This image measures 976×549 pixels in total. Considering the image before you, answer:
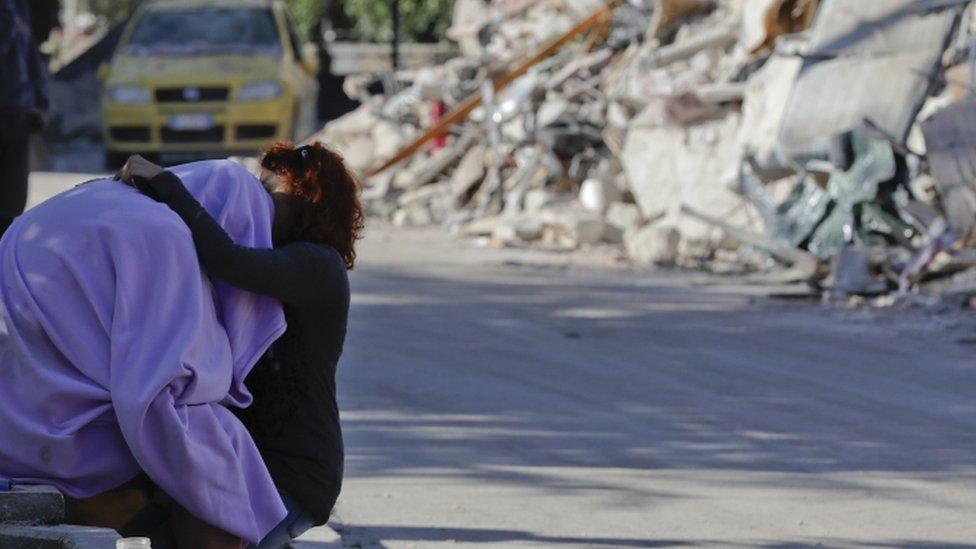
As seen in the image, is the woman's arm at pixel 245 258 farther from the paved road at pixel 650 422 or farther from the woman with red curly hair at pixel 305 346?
the paved road at pixel 650 422

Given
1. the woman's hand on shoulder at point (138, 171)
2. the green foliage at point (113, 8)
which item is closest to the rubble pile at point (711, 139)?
the woman's hand on shoulder at point (138, 171)

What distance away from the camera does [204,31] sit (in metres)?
22.1

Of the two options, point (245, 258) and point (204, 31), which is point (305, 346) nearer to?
point (245, 258)

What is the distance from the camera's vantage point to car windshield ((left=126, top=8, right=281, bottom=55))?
21.7 metres

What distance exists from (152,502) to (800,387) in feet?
17.5

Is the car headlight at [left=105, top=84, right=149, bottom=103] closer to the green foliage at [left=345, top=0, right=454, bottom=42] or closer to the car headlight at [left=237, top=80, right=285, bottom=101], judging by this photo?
the car headlight at [left=237, top=80, right=285, bottom=101]

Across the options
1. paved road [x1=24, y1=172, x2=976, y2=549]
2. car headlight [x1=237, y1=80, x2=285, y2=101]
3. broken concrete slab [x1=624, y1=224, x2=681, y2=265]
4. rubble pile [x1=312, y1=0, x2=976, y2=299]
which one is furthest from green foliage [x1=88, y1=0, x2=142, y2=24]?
paved road [x1=24, y1=172, x2=976, y2=549]

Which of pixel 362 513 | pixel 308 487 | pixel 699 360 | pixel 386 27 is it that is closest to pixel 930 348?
pixel 699 360

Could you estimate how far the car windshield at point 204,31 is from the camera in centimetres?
2173

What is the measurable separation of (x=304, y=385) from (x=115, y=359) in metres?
0.53

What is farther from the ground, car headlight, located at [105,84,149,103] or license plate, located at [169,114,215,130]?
car headlight, located at [105,84,149,103]

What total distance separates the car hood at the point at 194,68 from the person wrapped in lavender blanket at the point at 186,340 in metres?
17.5

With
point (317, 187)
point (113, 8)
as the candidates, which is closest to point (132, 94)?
point (317, 187)

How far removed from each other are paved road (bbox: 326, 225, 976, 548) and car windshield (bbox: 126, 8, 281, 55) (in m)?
10.2
